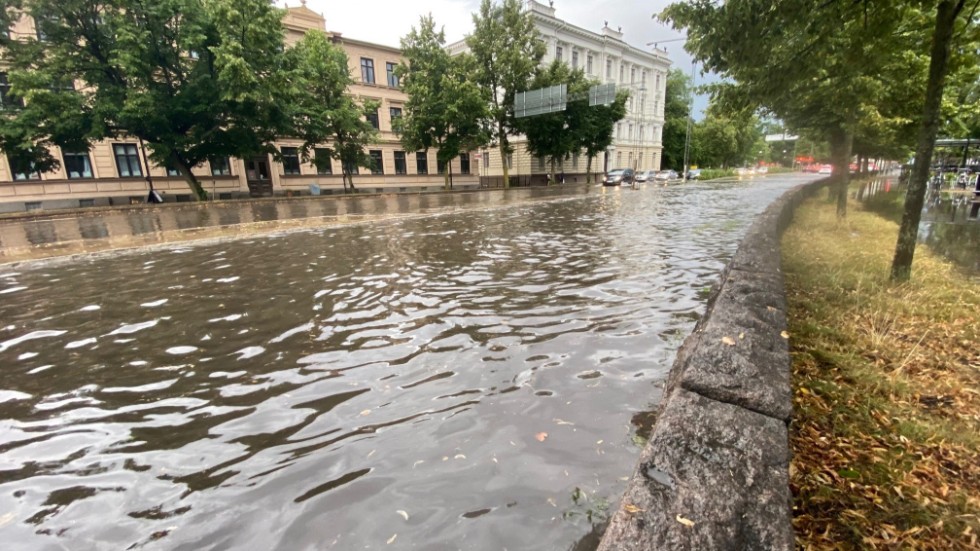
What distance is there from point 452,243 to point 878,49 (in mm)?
8517

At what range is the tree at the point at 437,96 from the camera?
31406 millimetres

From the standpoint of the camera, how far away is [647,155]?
68312 millimetres

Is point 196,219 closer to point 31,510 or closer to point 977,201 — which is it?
point 31,510

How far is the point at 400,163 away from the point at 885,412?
137ft

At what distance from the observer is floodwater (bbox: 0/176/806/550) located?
7.77ft

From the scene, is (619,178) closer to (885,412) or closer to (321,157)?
(321,157)

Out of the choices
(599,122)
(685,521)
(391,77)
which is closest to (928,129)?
(685,521)

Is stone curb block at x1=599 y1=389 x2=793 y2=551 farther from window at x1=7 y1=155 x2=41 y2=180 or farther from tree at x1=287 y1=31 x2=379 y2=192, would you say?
window at x1=7 y1=155 x2=41 y2=180

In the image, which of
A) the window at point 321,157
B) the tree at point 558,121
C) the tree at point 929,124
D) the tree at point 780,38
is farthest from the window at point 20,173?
the tree at point 929,124

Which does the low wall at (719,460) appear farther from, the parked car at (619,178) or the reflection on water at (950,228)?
the parked car at (619,178)

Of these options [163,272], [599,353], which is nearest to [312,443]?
[599,353]

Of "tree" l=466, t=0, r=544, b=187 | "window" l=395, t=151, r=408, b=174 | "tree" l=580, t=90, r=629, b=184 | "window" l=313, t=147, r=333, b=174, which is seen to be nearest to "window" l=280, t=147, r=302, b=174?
"window" l=313, t=147, r=333, b=174

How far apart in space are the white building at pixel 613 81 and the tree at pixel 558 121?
7.09 meters

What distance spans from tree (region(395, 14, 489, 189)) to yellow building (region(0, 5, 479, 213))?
316 cm
